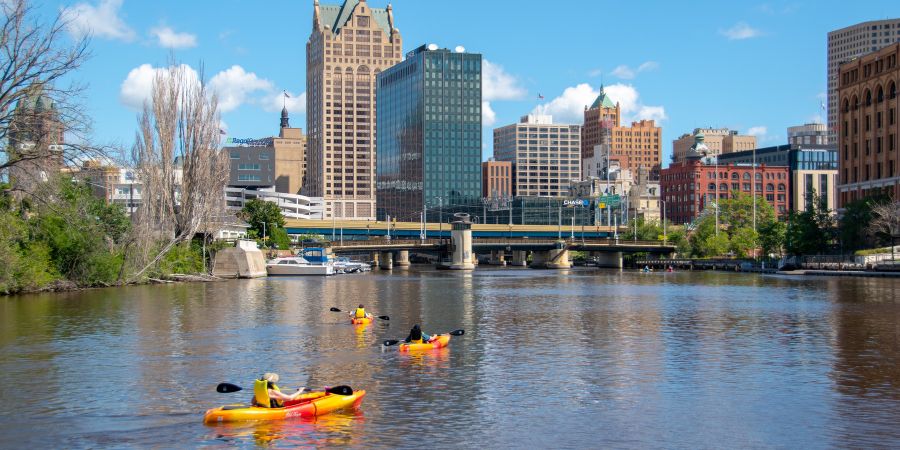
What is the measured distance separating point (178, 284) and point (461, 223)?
89472 mm

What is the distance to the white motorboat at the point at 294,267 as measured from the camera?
14375 cm

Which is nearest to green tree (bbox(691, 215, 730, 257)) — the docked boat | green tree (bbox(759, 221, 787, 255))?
green tree (bbox(759, 221, 787, 255))

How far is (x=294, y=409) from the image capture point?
31.2 metres

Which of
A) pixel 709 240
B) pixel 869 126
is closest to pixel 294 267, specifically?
pixel 709 240

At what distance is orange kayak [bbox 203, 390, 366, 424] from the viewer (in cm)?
3038

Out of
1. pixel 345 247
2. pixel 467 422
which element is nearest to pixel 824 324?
pixel 467 422

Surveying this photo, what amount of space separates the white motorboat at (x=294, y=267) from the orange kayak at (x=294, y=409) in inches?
4448

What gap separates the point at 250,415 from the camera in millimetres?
30594

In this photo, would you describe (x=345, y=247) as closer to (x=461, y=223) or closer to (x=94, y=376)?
(x=461, y=223)

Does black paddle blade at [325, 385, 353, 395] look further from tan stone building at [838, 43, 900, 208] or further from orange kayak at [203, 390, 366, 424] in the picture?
tan stone building at [838, 43, 900, 208]

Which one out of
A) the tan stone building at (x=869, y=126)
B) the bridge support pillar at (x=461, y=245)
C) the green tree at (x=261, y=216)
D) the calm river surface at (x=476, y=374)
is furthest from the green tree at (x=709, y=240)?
the calm river surface at (x=476, y=374)

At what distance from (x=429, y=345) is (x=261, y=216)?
427ft

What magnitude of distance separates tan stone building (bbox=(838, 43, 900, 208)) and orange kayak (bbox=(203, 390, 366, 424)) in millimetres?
127691

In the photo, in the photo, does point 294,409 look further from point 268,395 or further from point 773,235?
point 773,235
